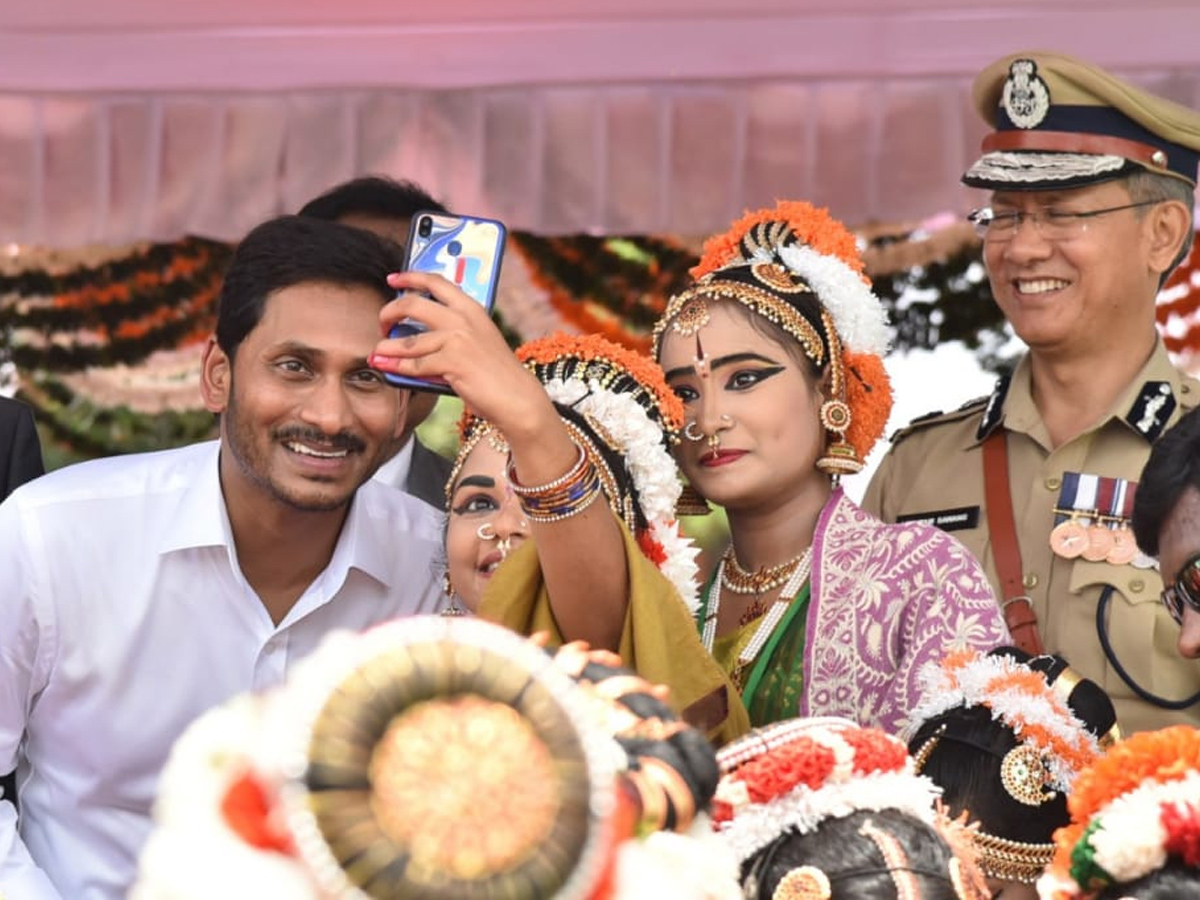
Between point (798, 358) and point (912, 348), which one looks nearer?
point (798, 358)

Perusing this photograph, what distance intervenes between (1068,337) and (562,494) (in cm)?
156

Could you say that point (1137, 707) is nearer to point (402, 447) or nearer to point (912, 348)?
point (402, 447)

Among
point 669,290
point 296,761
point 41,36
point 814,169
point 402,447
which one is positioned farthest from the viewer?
point 669,290

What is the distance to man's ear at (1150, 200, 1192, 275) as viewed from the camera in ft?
11.9

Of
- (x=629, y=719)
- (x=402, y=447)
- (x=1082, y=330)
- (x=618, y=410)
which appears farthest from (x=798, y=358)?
(x=629, y=719)

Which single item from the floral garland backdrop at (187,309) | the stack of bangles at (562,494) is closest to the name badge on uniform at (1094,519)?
the stack of bangles at (562,494)

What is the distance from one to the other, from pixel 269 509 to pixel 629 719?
68.8 inches

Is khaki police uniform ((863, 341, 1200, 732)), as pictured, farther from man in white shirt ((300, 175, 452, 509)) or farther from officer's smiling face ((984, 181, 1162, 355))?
man in white shirt ((300, 175, 452, 509))

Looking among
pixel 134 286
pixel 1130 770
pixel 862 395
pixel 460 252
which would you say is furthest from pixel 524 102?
pixel 1130 770

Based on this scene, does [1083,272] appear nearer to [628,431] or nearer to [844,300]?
[844,300]

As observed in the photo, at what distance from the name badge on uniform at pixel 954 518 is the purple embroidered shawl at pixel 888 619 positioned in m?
0.54

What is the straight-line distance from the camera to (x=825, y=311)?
10.7 feet

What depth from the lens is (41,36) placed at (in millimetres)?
5434

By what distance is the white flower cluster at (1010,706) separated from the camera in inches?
96.7
